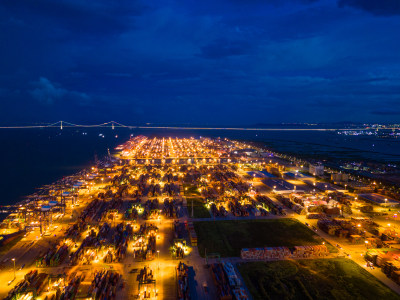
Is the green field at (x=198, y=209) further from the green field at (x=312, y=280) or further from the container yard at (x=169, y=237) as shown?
the green field at (x=312, y=280)

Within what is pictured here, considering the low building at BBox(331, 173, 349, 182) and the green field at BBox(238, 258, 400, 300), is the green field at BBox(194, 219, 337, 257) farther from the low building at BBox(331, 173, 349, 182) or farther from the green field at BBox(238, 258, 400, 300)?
the low building at BBox(331, 173, 349, 182)

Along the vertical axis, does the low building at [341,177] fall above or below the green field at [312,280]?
above

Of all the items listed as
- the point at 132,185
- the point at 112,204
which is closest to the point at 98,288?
the point at 112,204

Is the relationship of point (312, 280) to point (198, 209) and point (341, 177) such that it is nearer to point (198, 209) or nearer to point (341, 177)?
point (198, 209)

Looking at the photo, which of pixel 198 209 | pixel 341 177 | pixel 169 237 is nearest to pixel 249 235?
pixel 169 237

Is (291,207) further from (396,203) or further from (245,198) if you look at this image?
(396,203)

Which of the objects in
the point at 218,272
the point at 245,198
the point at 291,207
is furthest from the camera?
the point at 245,198

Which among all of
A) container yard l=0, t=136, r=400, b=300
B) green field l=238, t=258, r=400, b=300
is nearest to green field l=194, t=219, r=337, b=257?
container yard l=0, t=136, r=400, b=300

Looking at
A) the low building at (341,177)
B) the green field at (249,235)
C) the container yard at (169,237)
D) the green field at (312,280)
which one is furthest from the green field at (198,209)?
the low building at (341,177)
